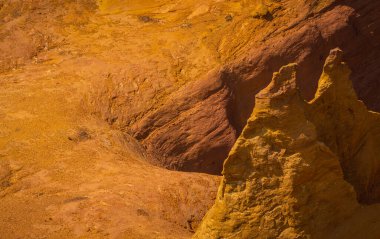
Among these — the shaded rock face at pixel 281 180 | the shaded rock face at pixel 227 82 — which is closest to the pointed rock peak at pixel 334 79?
the shaded rock face at pixel 281 180

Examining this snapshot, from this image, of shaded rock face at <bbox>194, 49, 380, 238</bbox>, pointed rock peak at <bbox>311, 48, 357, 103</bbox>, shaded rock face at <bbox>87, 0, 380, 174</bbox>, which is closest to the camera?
shaded rock face at <bbox>194, 49, 380, 238</bbox>

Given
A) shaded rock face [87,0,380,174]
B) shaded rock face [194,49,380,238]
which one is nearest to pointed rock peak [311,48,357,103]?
shaded rock face [194,49,380,238]

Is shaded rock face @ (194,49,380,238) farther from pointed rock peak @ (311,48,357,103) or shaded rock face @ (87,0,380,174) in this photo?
shaded rock face @ (87,0,380,174)

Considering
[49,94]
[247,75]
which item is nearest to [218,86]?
[247,75]

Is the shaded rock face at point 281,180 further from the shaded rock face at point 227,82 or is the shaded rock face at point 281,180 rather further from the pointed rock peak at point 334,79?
the shaded rock face at point 227,82

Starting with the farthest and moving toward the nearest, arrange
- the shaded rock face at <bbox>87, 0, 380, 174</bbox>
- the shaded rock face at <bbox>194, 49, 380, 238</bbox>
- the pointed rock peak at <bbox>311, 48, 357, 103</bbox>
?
the shaded rock face at <bbox>87, 0, 380, 174</bbox>
the pointed rock peak at <bbox>311, 48, 357, 103</bbox>
the shaded rock face at <bbox>194, 49, 380, 238</bbox>

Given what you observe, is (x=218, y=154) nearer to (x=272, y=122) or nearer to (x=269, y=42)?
(x=269, y=42)
